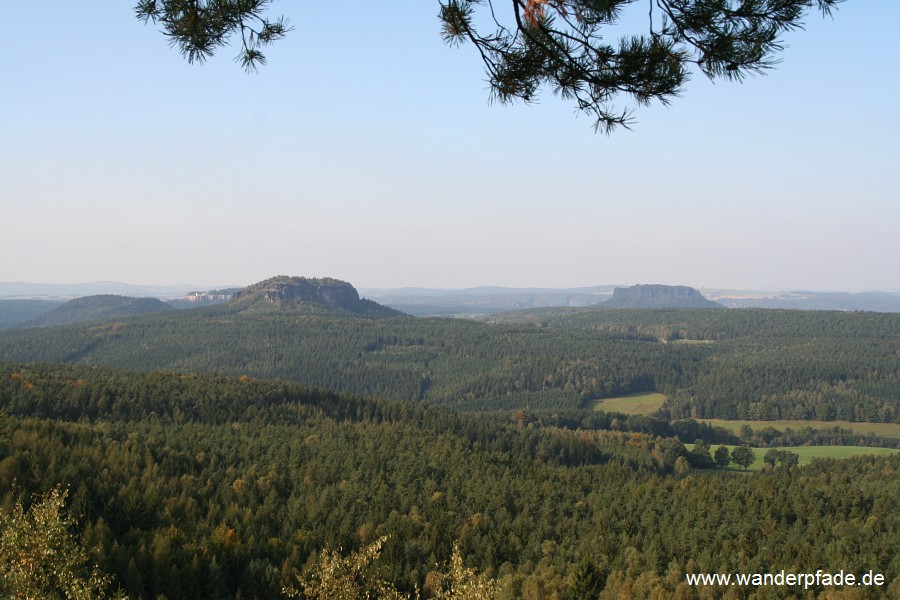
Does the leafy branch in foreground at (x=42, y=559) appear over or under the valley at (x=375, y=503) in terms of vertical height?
over

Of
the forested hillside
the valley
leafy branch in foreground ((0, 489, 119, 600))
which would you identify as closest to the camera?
leafy branch in foreground ((0, 489, 119, 600))

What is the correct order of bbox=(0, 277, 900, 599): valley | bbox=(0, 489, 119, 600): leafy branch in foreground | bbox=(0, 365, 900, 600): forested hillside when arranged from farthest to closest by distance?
bbox=(0, 365, 900, 600): forested hillside
bbox=(0, 277, 900, 599): valley
bbox=(0, 489, 119, 600): leafy branch in foreground

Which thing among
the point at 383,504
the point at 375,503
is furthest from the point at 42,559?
the point at 375,503

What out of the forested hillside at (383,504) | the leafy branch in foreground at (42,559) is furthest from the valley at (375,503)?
the leafy branch in foreground at (42,559)

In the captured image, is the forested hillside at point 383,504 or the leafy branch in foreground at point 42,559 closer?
the leafy branch in foreground at point 42,559

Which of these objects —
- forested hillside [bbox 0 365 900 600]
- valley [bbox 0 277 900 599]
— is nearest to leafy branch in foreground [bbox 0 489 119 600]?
valley [bbox 0 277 900 599]

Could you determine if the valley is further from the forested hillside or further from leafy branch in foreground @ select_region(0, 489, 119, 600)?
leafy branch in foreground @ select_region(0, 489, 119, 600)

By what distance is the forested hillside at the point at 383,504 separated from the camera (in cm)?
7756

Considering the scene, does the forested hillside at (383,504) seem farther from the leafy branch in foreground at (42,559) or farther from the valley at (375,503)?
the leafy branch in foreground at (42,559)

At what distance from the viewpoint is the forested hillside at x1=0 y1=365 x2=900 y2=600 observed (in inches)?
3054

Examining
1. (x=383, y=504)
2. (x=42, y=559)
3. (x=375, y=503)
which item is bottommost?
(x=375, y=503)

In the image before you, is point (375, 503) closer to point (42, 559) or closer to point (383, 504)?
point (383, 504)

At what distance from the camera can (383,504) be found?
114688 millimetres

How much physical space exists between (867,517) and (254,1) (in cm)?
12130
